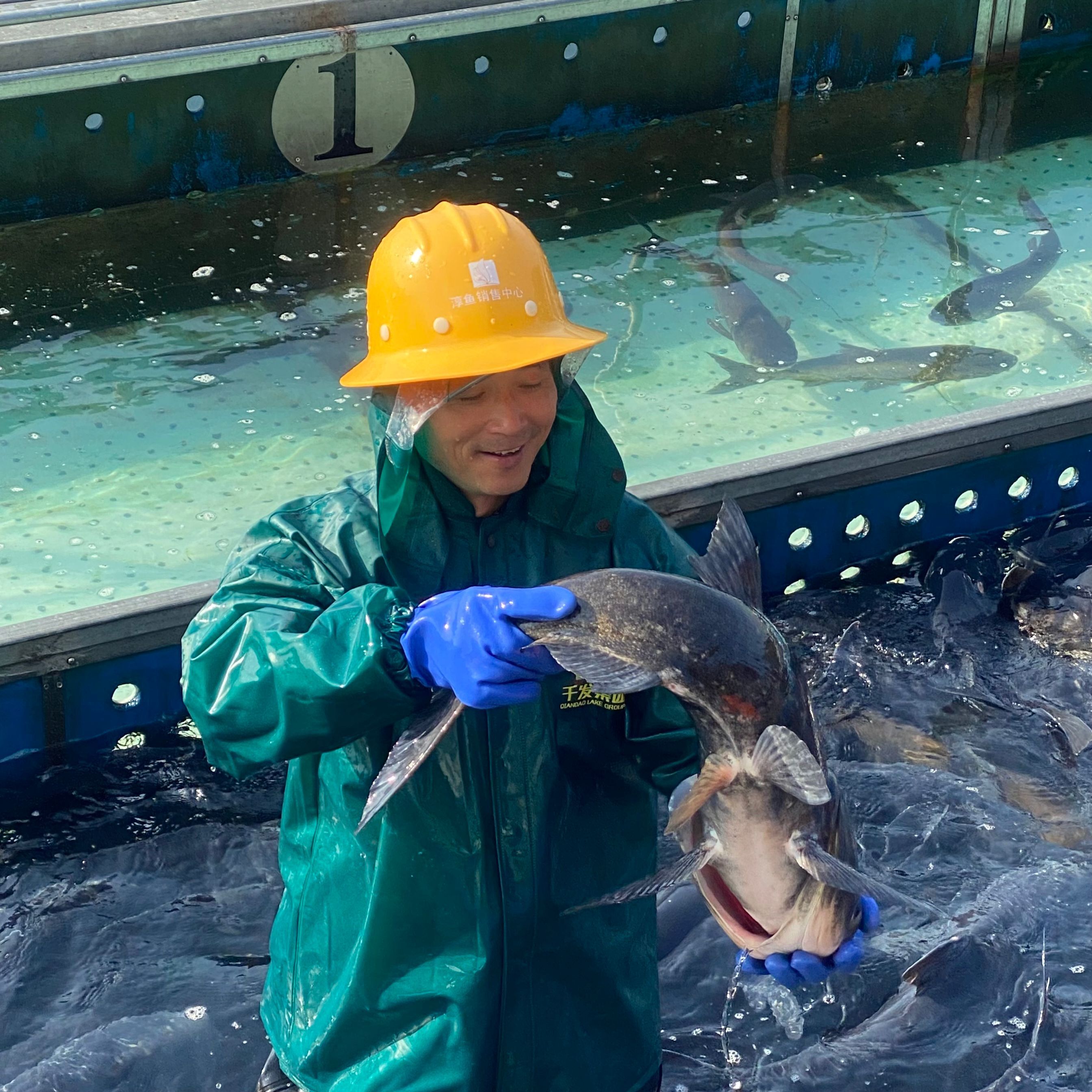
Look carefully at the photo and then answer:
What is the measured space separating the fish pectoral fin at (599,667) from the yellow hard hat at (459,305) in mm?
433

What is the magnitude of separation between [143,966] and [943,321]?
3.88 metres

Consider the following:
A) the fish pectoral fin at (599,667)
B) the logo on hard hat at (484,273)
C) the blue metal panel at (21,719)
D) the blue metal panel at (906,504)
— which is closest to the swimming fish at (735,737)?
the fish pectoral fin at (599,667)

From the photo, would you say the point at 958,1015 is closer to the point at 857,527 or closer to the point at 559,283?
the point at 857,527

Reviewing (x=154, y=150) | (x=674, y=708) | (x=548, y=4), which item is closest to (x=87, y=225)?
(x=154, y=150)

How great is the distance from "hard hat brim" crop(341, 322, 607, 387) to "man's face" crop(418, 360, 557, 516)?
0.10 ft

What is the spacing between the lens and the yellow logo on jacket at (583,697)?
2.17 m

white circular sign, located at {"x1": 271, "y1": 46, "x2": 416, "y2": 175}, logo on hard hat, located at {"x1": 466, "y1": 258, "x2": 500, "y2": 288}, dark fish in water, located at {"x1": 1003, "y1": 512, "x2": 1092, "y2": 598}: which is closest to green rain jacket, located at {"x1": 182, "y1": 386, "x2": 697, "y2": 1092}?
logo on hard hat, located at {"x1": 466, "y1": 258, "x2": 500, "y2": 288}

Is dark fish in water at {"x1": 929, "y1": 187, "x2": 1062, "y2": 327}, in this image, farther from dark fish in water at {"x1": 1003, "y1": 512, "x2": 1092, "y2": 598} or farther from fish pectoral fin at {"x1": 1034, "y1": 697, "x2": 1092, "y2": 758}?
Result: fish pectoral fin at {"x1": 1034, "y1": 697, "x2": 1092, "y2": 758}

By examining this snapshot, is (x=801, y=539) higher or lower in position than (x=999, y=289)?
lower

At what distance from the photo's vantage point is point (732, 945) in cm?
388

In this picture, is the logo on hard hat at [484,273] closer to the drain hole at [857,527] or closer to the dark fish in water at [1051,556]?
the drain hole at [857,527]

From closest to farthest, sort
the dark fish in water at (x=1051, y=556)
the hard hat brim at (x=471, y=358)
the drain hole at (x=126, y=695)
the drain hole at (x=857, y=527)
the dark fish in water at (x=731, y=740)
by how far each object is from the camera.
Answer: the dark fish in water at (x=731, y=740) → the hard hat brim at (x=471, y=358) → the drain hole at (x=126, y=695) → the drain hole at (x=857, y=527) → the dark fish in water at (x=1051, y=556)

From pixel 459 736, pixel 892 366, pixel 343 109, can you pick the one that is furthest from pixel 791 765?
pixel 343 109

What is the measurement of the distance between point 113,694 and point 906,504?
2751mm
